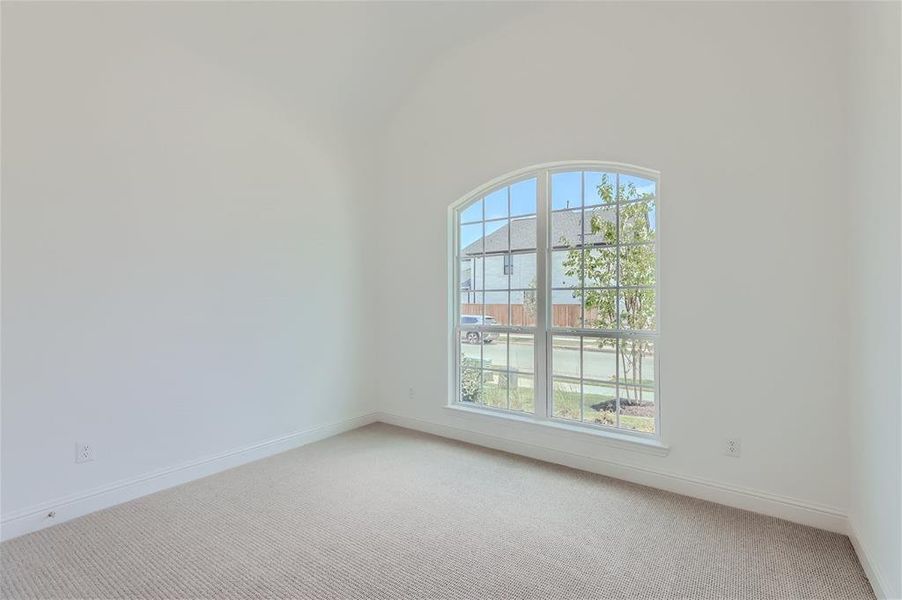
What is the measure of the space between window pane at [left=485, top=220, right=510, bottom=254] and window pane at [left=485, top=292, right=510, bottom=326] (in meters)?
0.39

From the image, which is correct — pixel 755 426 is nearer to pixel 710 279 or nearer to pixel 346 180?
pixel 710 279

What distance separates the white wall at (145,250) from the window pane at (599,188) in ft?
7.51

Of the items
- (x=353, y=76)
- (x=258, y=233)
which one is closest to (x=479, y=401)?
(x=258, y=233)

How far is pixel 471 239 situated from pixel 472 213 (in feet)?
0.77

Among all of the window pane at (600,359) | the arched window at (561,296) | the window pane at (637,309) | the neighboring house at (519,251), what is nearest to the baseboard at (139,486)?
the arched window at (561,296)

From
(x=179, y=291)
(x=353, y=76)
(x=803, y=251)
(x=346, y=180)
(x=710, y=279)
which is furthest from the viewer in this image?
(x=346, y=180)

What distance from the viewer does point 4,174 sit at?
7.56ft

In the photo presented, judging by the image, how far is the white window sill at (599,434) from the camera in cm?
295

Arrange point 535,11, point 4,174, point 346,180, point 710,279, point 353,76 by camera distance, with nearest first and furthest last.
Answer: point 4,174 < point 710,279 < point 535,11 < point 353,76 < point 346,180

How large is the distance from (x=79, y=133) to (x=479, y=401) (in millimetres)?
3356

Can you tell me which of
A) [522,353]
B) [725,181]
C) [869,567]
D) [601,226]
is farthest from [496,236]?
[869,567]

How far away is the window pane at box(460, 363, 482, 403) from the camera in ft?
13.1

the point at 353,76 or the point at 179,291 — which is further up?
the point at 353,76

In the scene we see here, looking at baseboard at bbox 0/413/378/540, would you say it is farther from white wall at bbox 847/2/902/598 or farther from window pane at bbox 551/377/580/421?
white wall at bbox 847/2/902/598
